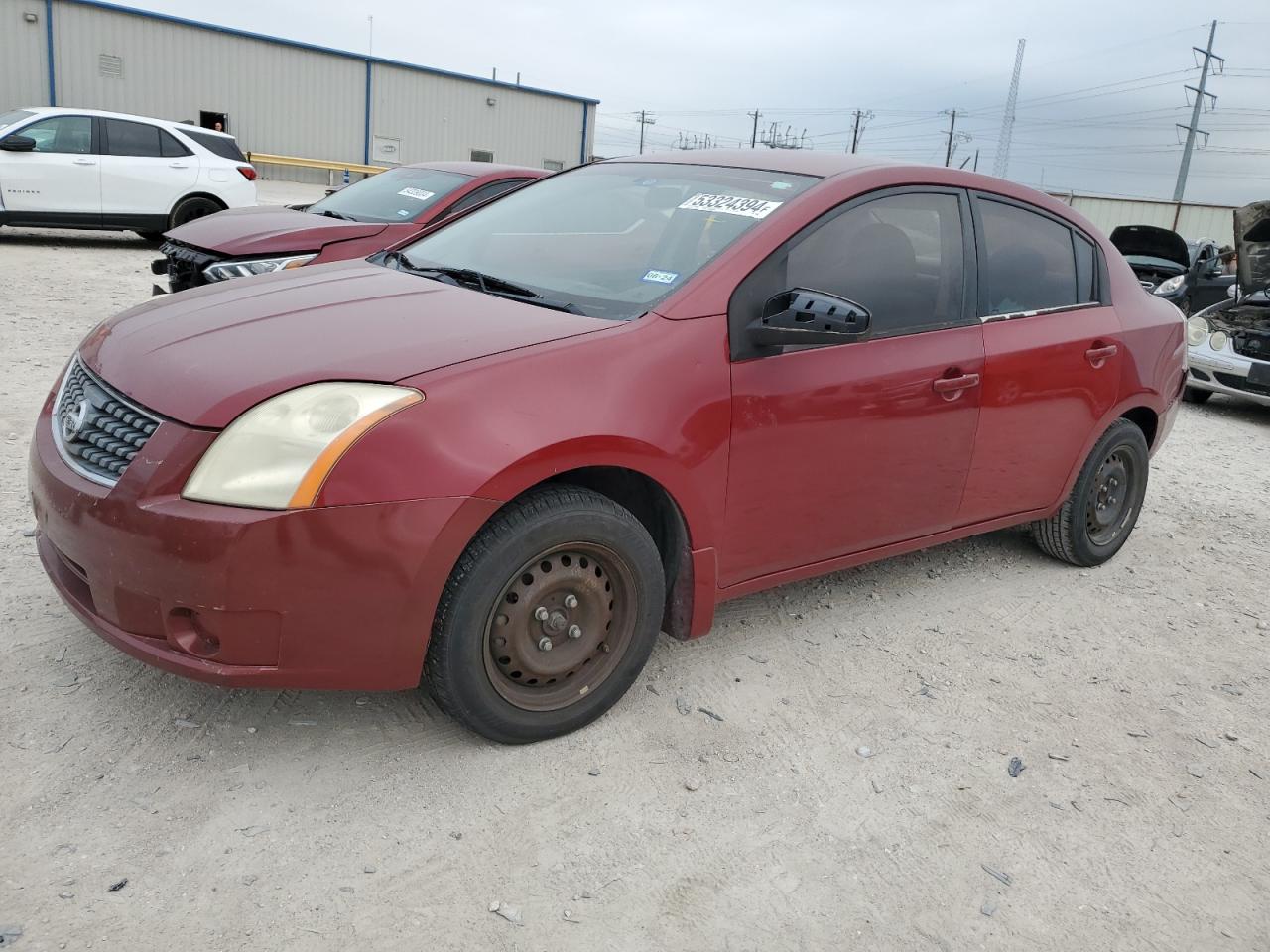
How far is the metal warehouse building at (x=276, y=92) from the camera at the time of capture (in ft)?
84.2

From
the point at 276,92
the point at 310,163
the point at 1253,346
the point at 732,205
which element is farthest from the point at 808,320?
the point at 276,92

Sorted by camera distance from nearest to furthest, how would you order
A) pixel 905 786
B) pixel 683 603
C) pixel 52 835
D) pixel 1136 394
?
pixel 52 835
pixel 905 786
pixel 683 603
pixel 1136 394

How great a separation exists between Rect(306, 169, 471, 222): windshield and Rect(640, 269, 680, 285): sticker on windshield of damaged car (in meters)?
4.75

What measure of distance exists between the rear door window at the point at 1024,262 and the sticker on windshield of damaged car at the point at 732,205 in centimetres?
98

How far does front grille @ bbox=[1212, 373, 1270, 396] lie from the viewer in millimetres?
8477

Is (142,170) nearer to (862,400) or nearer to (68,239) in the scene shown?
(68,239)

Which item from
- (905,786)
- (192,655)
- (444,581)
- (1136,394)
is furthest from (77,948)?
(1136,394)

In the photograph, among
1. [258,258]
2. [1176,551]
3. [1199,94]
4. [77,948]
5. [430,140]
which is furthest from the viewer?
[1199,94]

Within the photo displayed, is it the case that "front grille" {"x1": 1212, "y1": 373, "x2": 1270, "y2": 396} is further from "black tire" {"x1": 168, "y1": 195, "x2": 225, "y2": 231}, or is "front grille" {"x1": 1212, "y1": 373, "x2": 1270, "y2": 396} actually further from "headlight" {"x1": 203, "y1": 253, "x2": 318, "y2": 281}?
"black tire" {"x1": 168, "y1": 195, "x2": 225, "y2": 231}

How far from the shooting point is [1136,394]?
4.43 meters

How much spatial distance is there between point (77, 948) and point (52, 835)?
0.40 meters

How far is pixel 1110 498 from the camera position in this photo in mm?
4648

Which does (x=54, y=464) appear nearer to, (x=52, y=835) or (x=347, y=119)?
(x=52, y=835)

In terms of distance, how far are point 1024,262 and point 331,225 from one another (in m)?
4.75
